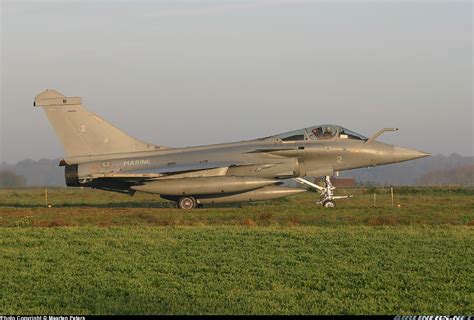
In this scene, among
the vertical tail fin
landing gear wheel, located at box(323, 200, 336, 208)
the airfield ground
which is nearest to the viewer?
the airfield ground

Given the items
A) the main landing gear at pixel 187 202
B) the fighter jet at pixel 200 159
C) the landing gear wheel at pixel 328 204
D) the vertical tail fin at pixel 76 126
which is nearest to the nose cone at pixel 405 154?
the fighter jet at pixel 200 159

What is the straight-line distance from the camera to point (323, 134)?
93.9 feet

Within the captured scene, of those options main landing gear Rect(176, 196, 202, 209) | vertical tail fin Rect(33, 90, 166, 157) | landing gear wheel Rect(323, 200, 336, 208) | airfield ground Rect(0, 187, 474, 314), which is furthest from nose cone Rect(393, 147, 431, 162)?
vertical tail fin Rect(33, 90, 166, 157)

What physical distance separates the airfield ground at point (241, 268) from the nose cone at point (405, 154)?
7.79 meters

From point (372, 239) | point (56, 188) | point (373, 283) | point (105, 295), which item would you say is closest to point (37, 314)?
point (105, 295)

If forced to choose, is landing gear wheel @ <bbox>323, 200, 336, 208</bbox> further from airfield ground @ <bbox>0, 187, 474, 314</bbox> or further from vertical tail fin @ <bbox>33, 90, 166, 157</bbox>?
vertical tail fin @ <bbox>33, 90, 166, 157</bbox>

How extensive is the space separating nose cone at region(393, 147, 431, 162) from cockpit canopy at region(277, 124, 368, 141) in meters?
1.19

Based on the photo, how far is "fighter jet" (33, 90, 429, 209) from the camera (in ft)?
92.4

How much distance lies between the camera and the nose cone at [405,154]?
2867 centimetres

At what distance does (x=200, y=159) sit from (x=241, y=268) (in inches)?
656

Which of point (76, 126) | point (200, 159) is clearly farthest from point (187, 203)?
point (76, 126)

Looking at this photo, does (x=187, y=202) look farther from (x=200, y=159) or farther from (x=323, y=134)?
(x=323, y=134)

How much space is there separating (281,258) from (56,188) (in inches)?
1835

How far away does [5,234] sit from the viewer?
17688 mm
